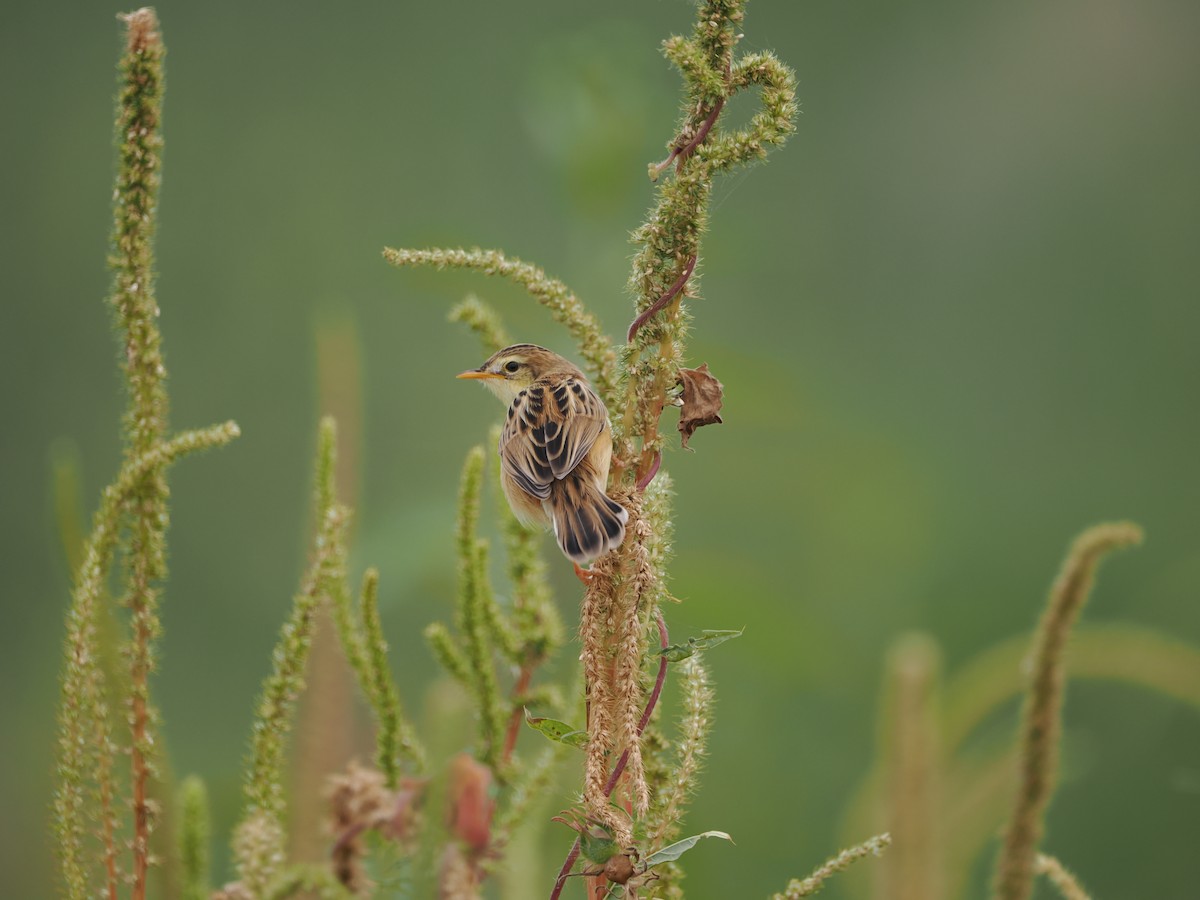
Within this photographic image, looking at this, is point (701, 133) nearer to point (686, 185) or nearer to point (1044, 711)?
point (686, 185)

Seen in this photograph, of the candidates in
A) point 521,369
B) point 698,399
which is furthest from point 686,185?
point 521,369

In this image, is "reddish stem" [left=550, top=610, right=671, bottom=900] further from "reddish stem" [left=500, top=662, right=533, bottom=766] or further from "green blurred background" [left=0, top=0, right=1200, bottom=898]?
"green blurred background" [left=0, top=0, right=1200, bottom=898]

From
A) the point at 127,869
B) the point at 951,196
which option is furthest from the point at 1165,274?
the point at 127,869

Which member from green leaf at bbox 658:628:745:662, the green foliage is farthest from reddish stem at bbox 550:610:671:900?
the green foliage

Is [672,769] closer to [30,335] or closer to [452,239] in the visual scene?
[452,239]

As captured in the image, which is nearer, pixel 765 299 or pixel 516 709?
pixel 516 709

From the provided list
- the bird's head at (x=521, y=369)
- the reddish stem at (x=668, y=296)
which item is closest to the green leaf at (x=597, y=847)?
the reddish stem at (x=668, y=296)
